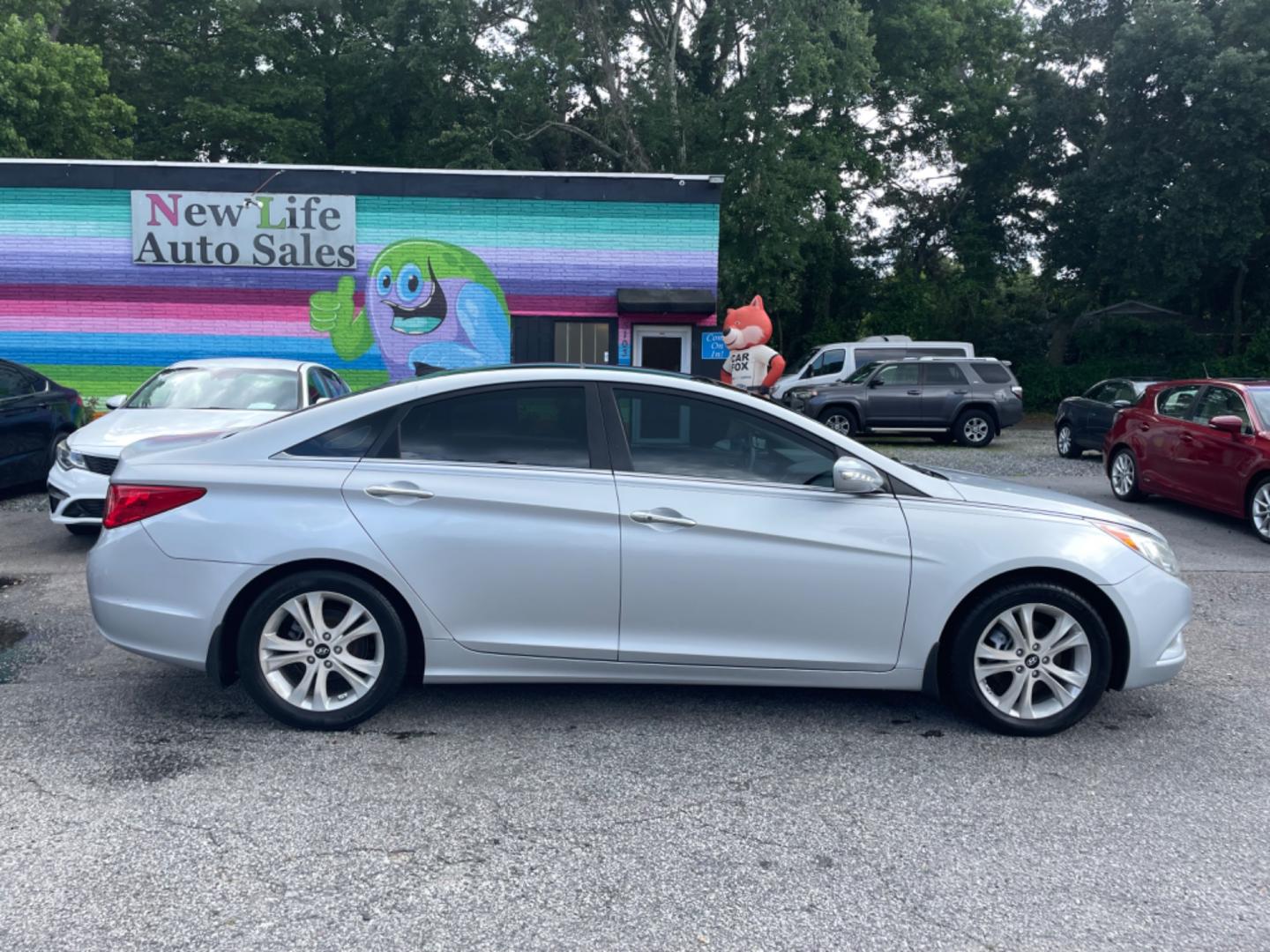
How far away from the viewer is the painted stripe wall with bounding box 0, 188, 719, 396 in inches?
753

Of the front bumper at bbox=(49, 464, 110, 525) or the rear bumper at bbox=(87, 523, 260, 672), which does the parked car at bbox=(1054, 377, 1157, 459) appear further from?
the rear bumper at bbox=(87, 523, 260, 672)

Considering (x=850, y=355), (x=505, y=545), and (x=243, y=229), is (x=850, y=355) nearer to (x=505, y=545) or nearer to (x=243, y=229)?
(x=243, y=229)

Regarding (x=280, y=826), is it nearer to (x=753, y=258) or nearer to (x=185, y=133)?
(x=753, y=258)

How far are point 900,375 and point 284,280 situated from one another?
11626mm

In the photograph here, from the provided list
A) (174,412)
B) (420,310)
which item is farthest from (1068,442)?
(174,412)

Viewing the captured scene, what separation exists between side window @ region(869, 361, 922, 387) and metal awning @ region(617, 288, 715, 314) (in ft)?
11.5

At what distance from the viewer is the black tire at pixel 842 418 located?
1980 centimetres

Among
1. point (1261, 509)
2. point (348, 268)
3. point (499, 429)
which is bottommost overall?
point (1261, 509)

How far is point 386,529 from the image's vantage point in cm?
436

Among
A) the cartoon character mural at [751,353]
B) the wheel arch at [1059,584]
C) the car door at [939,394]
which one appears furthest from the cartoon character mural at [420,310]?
the wheel arch at [1059,584]

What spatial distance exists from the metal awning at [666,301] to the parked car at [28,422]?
9.76m

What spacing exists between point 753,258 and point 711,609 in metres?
23.4

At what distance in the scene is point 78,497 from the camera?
8.24 m

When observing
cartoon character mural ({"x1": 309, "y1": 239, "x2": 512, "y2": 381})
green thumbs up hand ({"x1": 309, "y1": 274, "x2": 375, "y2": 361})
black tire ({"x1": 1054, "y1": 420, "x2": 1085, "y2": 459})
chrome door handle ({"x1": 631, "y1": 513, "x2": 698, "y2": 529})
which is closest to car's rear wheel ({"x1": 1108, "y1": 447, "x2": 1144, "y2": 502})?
black tire ({"x1": 1054, "y1": 420, "x2": 1085, "y2": 459})
